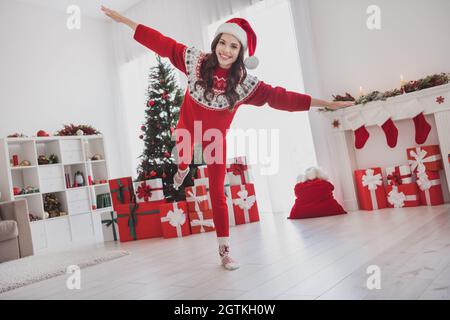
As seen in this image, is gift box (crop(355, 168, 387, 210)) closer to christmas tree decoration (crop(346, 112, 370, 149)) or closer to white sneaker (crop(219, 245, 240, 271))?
christmas tree decoration (crop(346, 112, 370, 149))

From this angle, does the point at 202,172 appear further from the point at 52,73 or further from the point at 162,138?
the point at 52,73

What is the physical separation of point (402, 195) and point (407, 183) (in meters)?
0.11

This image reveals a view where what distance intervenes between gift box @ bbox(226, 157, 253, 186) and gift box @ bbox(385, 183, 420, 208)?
52.3 inches

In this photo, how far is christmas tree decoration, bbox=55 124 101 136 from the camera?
17.1 ft

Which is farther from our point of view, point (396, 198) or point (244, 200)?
point (244, 200)

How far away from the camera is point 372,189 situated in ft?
11.8

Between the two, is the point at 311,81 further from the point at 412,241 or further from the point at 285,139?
the point at 412,241

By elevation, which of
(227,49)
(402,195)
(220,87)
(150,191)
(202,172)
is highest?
(227,49)

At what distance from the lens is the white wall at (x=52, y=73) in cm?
507

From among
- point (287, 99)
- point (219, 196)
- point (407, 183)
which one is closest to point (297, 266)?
point (219, 196)

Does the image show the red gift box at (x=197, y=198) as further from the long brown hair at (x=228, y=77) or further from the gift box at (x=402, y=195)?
the gift box at (x=402, y=195)

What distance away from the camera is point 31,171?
15.9 ft
